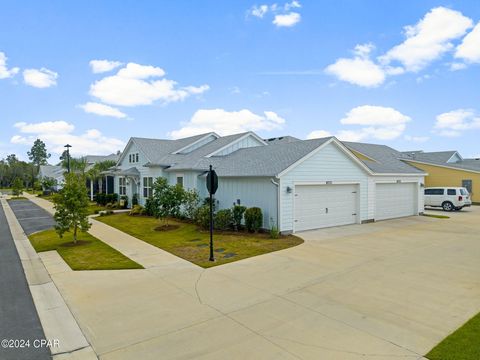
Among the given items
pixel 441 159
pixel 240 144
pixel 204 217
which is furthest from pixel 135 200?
pixel 441 159

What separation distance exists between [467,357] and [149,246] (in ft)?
32.2

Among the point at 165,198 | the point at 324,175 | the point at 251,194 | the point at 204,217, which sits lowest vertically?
the point at 204,217

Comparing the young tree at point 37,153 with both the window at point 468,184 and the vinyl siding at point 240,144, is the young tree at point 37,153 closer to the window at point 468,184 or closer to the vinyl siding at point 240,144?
the vinyl siding at point 240,144

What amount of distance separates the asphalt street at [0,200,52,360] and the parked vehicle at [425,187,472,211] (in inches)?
1039

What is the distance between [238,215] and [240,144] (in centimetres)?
864

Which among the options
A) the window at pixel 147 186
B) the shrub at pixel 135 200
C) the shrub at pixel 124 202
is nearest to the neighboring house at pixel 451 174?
the window at pixel 147 186

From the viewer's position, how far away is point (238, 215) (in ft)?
46.4

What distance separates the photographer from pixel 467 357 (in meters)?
3.96

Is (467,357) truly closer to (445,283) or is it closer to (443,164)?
(445,283)

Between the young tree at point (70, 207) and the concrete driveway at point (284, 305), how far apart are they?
4115mm

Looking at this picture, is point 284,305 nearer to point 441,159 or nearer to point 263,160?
point 263,160

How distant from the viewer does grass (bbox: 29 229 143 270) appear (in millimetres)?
Answer: 8711

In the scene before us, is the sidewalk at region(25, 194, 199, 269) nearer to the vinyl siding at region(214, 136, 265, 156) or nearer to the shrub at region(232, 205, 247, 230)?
the shrub at region(232, 205, 247, 230)

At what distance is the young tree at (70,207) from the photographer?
11.5 metres
